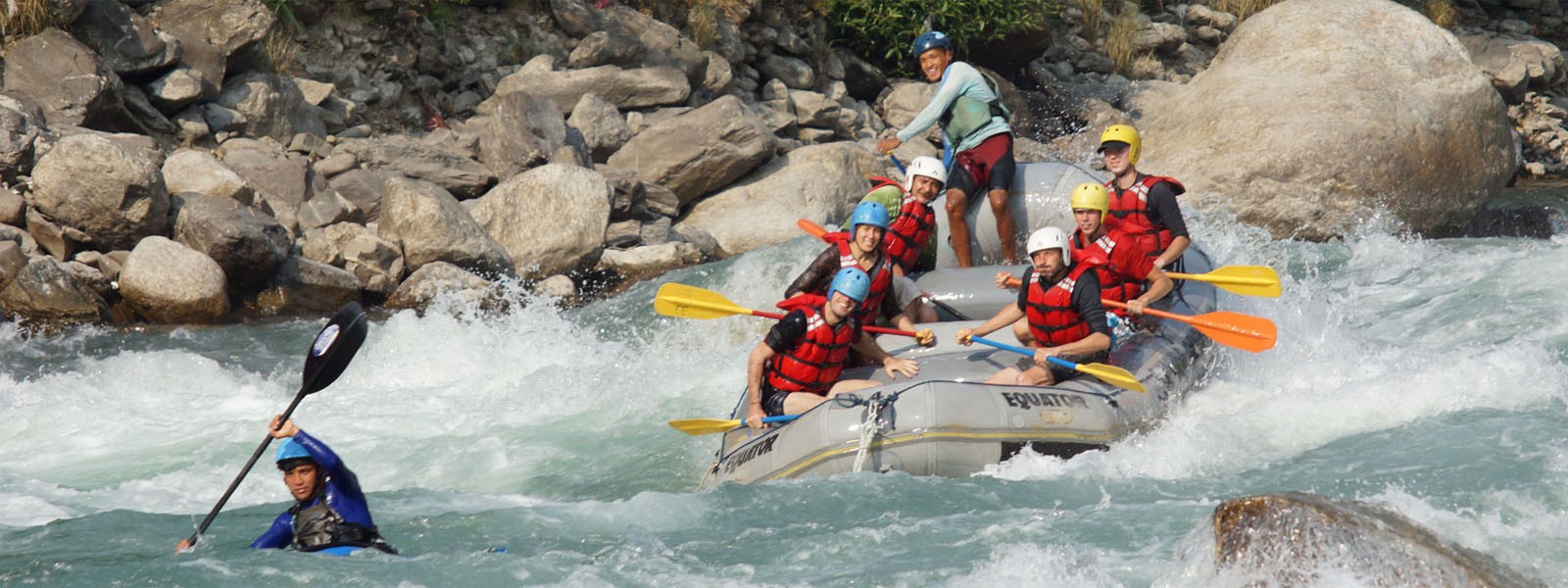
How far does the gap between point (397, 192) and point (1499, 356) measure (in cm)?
679

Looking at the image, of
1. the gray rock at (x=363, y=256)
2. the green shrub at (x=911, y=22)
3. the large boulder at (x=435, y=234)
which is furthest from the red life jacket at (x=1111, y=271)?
the green shrub at (x=911, y=22)

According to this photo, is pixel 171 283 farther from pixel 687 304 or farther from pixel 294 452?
pixel 294 452

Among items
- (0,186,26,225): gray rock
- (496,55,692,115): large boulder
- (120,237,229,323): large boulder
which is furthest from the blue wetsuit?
(496,55,692,115): large boulder

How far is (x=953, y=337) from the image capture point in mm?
6809

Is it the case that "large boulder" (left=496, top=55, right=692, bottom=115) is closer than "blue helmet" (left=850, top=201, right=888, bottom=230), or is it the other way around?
"blue helmet" (left=850, top=201, right=888, bottom=230)

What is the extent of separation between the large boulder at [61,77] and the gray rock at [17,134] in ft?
0.73

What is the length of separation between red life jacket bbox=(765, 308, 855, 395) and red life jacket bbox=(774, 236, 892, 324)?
17cm

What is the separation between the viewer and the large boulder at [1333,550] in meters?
3.79

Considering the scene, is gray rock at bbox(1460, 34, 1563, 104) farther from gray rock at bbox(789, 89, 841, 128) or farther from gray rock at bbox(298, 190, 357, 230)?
gray rock at bbox(298, 190, 357, 230)

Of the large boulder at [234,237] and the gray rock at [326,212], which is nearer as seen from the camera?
the large boulder at [234,237]

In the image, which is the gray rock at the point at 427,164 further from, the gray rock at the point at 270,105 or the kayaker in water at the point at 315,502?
the kayaker in water at the point at 315,502

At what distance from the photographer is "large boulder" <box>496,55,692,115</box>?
12.3 meters

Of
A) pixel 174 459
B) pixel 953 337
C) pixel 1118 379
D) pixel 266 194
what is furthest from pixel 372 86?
pixel 1118 379

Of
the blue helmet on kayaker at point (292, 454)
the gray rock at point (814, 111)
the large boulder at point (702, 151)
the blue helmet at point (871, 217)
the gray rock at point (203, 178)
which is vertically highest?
the blue helmet on kayaker at point (292, 454)
